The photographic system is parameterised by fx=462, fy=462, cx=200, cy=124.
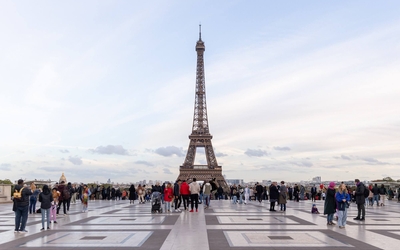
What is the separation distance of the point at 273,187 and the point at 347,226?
822cm

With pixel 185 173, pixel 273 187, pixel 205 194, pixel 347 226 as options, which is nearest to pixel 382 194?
pixel 273 187

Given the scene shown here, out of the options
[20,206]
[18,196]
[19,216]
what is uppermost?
[18,196]

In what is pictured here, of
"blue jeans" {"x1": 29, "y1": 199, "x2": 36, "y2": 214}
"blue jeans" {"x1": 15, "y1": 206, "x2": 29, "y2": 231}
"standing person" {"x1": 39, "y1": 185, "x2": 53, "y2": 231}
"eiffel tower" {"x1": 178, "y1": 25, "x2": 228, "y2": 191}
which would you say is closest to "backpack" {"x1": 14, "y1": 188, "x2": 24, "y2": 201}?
"blue jeans" {"x1": 15, "y1": 206, "x2": 29, "y2": 231}

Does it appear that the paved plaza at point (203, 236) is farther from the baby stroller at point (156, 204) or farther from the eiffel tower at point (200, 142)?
the eiffel tower at point (200, 142)

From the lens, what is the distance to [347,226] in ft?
50.0

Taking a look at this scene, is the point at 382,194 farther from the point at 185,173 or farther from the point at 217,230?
the point at 185,173

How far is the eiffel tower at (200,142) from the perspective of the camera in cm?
8475

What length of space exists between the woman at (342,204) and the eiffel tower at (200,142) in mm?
68884

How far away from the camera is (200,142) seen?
294 feet

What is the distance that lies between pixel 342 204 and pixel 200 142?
74636mm

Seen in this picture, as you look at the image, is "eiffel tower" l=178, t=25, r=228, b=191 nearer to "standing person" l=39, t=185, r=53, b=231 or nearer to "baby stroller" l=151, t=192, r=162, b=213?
"baby stroller" l=151, t=192, r=162, b=213

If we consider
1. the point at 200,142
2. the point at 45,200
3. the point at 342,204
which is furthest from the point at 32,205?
the point at 200,142

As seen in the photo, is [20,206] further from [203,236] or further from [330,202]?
[330,202]

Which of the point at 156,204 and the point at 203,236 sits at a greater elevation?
the point at 156,204
